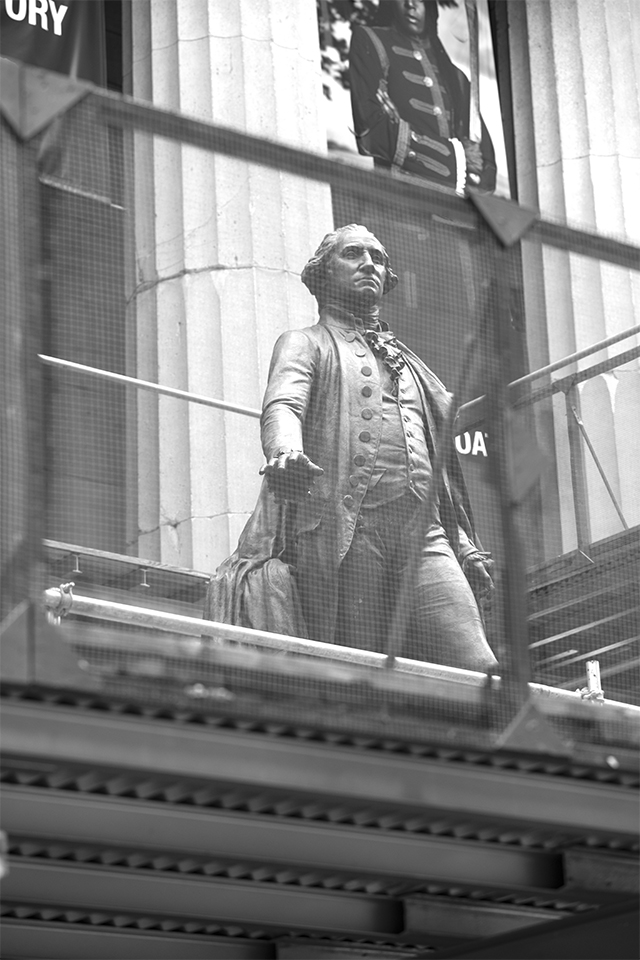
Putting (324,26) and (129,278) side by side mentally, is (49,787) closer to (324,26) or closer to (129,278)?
(129,278)

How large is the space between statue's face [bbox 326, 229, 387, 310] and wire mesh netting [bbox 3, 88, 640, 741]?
0.04 feet

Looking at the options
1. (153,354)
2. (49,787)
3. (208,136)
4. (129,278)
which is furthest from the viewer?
(153,354)

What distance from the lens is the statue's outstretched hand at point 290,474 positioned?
21.7ft

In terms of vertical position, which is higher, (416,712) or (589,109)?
(589,109)

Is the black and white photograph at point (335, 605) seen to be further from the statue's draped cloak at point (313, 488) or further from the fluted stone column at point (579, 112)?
the fluted stone column at point (579, 112)

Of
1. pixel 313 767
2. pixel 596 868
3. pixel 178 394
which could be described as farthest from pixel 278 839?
pixel 178 394

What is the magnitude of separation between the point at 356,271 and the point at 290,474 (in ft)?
3.93

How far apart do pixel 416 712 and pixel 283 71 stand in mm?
8610

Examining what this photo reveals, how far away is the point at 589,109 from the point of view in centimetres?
1512

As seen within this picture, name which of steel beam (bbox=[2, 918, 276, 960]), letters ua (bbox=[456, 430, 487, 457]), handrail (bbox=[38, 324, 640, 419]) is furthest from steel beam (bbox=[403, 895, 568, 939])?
handrail (bbox=[38, 324, 640, 419])

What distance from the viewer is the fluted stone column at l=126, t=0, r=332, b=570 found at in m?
11.2

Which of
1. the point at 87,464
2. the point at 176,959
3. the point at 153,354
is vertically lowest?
the point at 176,959

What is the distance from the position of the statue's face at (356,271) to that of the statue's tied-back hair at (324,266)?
0.06 feet

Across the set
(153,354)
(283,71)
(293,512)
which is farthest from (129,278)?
(283,71)
